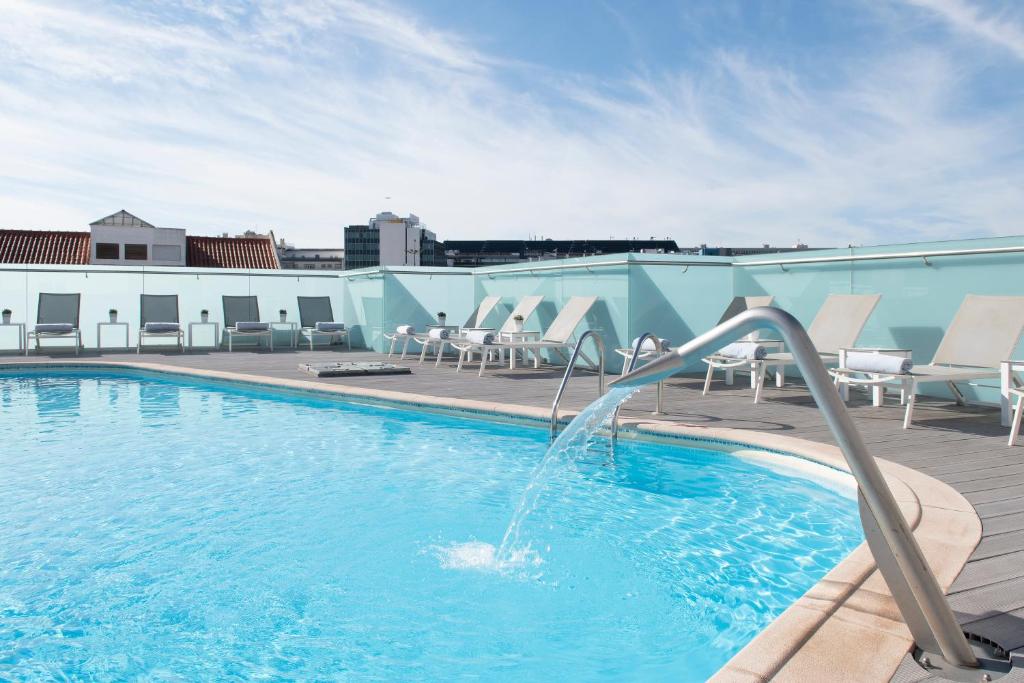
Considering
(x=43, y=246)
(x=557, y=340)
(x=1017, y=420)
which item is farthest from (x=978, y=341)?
(x=43, y=246)

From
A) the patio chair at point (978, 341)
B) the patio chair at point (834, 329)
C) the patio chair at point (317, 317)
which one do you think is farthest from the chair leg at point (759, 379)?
the patio chair at point (317, 317)

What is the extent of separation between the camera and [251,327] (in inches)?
534

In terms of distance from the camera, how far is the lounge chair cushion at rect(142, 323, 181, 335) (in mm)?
12688

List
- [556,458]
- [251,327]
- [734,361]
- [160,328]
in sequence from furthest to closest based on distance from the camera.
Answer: [251,327], [160,328], [734,361], [556,458]

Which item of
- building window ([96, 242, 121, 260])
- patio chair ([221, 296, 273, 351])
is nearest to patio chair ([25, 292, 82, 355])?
patio chair ([221, 296, 273, 351])

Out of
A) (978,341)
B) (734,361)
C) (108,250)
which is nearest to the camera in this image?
(978,341)

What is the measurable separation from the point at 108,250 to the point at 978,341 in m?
36.1

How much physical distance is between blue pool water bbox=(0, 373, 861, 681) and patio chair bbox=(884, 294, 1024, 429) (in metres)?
2.36

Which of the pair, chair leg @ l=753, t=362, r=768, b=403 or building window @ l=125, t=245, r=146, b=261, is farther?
building window @ l=125, t=245, r=146, b=261

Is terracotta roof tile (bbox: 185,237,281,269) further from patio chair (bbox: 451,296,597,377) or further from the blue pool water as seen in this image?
the blue pool water

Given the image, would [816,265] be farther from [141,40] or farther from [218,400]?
[141,40]

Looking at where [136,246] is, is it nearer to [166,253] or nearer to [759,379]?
[166,253]

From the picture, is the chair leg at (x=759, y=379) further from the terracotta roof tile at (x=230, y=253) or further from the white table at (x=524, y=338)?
the terracotta roof tile at (x=230, y=253)

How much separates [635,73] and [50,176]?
18.5m
